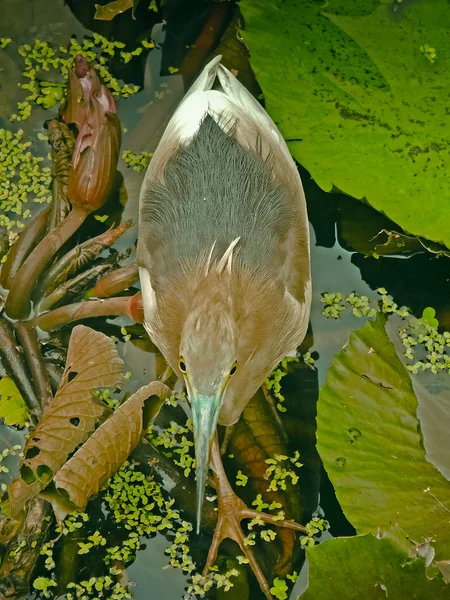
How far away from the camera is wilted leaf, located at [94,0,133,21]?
317cm

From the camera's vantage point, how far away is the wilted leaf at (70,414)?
8.13ft

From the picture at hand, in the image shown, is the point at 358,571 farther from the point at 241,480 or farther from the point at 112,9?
the point at 112,9

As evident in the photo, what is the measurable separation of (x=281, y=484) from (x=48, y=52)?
7.28ft

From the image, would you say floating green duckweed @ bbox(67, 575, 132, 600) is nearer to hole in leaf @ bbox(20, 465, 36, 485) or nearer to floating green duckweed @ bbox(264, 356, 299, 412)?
hole in leaf @ bbox(20, 465, 36, 485)

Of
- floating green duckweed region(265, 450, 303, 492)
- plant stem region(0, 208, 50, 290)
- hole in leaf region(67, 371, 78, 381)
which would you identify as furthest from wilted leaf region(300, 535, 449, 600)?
plant stem region(0, 208, 50, 290)

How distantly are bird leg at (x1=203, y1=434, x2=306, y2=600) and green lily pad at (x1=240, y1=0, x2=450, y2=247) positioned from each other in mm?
1155

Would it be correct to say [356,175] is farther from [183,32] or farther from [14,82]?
[14,82]

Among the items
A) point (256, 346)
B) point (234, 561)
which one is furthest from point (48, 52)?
point (234, 561)

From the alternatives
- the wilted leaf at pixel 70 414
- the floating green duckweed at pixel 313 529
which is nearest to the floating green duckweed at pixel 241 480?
the floating green duckweed at pixel 313 529

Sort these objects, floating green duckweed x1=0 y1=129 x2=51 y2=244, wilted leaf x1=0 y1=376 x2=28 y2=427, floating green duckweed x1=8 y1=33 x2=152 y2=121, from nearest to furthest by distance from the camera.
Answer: wilted leaf x1=0 y1=376 x2=28 y2=427 < floating green duckweed x1=0 y1=129 x2=51 y2=244 < floating green duckweed x1=8 y1=33 x2=152 y2=121

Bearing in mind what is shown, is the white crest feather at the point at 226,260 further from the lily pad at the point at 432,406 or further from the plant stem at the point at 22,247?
the plant stem at the point at 22,247

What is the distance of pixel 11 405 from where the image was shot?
2.81 m

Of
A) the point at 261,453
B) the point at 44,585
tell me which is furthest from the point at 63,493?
the point at 261,453

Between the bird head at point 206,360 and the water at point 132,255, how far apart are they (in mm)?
675
